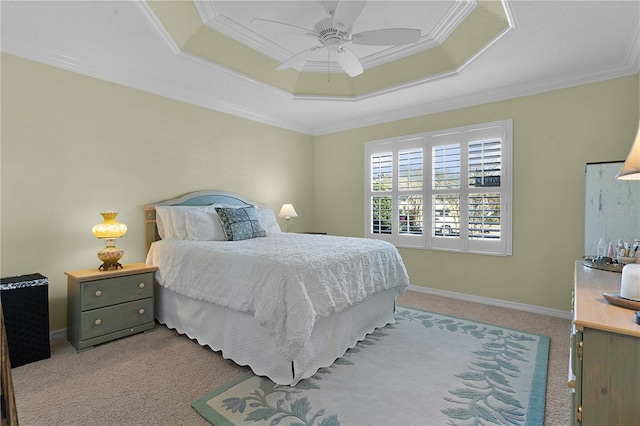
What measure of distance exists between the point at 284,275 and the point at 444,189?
292 centimetres

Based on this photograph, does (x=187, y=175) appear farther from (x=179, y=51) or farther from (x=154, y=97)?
(x=179, y=51)

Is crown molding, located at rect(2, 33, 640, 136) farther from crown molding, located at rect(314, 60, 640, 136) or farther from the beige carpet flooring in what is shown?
the beige carpet flooring

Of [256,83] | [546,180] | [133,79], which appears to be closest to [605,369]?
[546,180]

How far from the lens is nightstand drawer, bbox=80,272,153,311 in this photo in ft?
8.94

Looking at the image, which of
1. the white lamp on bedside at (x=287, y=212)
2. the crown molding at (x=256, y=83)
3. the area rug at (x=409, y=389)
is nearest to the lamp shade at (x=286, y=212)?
the white lamp on bedside at (x=287, y=212)

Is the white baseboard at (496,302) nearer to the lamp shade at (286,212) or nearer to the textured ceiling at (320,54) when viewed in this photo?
the lamp shade at (286,212)

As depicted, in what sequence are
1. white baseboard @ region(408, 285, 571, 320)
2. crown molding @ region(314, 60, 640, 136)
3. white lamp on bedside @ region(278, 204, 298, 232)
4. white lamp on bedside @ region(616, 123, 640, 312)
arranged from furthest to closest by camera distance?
1. white lamp on bedside @ region(278, 204, 298, 232)
2. white baseboard @ region(408, 285, 571, 320)
3. crown molding @ region(314, 60, 640, 136)
4. white lamp on bedside @ region(616, 123, 640, 312)

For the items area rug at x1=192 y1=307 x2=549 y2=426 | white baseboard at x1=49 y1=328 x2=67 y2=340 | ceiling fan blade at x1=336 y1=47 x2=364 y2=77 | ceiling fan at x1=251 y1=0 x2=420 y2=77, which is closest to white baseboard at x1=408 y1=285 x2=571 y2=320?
area rug at x1=192 y1=307 x2=549 y2=426

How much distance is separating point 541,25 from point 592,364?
2594mm

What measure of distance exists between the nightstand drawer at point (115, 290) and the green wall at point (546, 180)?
3.45 m

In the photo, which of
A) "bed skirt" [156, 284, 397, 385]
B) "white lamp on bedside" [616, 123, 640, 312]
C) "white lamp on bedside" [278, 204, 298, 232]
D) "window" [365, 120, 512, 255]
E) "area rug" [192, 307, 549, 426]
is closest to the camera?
"white lamp on bedside" [616, 123, 640, 312]

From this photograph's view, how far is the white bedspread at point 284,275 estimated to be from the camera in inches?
Result: 84.0

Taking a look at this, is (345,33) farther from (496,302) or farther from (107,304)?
(496,302)

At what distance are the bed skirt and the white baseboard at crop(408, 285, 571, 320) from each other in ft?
4.65
